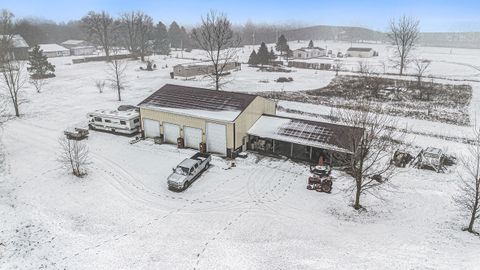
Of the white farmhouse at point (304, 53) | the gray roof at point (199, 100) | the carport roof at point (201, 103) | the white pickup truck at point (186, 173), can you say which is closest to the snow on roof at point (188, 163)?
the white pickup truck at point (186, 173)

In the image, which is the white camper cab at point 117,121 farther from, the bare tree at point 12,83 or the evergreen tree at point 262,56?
the evergreen tree at point 262,56

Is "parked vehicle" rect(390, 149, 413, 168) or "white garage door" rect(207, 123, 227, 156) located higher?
"white garage door" rect(207, 123, 227, 156)

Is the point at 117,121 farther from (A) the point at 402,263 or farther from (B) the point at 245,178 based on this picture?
(A) the point at 402,263

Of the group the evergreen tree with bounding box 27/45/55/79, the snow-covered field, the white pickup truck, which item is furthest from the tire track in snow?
the evergreen tree with bounding box 27/45/55/79

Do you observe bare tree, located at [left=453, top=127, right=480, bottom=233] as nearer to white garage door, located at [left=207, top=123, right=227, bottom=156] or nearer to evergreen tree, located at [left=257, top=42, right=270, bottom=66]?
white garage door, located at [left=207, top=123, right=227, bottom=156]

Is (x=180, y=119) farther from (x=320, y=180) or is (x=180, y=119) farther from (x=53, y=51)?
(x=53, y=51)

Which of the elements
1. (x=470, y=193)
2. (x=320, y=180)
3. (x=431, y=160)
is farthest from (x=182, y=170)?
(x=431, y=160)
